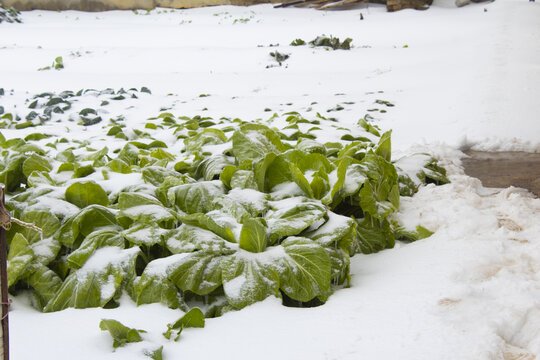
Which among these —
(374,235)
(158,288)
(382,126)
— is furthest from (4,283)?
(382,126)

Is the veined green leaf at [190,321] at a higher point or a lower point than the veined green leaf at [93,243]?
lower

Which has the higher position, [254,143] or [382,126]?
[254,143]

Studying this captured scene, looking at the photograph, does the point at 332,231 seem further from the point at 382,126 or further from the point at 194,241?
the point at 382,126

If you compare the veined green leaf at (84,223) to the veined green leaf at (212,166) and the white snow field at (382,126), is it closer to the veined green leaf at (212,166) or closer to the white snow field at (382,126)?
the white snow field at (382,126)

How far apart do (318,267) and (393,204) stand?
0.55 m

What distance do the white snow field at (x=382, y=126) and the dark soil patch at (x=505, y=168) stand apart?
0.32ft

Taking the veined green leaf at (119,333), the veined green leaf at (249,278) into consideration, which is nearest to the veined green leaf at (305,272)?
the veined green leaf at (249,278)

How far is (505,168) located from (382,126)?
111 cm

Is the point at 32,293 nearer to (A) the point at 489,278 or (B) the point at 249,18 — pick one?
(A) the point at 489,278

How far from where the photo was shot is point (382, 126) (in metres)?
3.31

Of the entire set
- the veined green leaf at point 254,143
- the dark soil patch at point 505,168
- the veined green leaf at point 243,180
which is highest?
the veined green leaf at point 254,143

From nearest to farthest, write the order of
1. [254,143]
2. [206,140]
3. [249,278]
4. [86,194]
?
1. [249,278]
2. [86,194]
3. [254,143]
4. [206,140]

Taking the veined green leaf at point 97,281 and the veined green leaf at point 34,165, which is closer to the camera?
the veined green leaf at point 97,281

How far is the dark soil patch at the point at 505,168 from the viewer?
2057 mm
